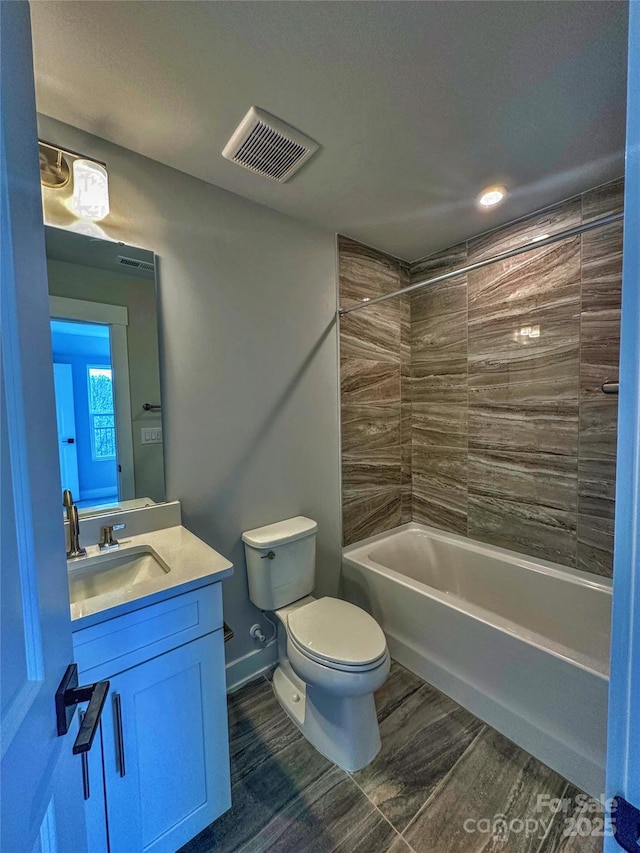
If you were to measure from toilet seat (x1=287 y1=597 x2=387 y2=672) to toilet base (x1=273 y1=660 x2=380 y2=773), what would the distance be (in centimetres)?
15

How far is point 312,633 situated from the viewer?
4.67 ft

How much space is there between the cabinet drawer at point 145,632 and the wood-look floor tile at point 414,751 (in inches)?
36.2

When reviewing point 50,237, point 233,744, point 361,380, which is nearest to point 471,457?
point 361,380

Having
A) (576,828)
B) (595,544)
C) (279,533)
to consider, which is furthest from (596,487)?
(279,533)

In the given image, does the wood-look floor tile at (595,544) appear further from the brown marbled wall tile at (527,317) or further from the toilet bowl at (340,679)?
the toilet bowl at (340,679)

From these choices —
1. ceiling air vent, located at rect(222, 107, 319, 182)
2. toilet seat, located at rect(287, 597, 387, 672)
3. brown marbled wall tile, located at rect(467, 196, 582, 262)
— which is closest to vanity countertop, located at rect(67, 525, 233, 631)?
toilet seat, located at rect(287, 597, 387, 672)

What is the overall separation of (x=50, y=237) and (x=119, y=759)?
1681mm

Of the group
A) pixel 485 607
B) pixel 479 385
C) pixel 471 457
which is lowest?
pixel 485 607

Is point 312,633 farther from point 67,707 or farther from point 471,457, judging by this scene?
point 471,457

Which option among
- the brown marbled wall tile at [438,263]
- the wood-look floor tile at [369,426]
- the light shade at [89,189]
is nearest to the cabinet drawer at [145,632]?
the wood-look floor tile at [369,426]

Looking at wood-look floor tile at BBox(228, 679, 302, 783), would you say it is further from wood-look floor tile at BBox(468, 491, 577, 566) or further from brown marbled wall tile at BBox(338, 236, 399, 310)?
brown marbled wall tile at BBox(338, 236, 399, 310)

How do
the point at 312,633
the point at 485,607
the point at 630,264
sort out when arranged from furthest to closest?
the point at 485,607
the point at 312,633
the point at 630,264

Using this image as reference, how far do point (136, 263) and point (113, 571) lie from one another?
4.09ft

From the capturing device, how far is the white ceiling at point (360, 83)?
36.7 inches
